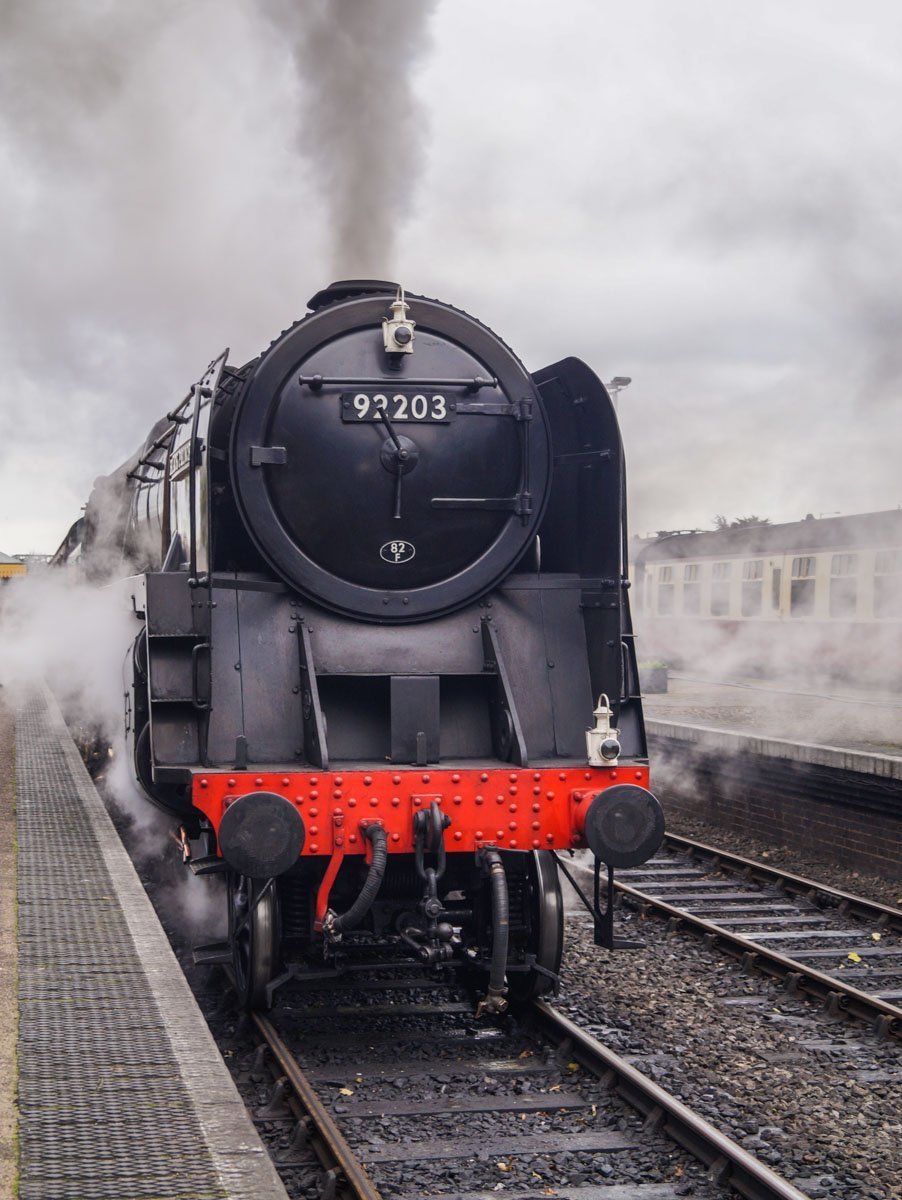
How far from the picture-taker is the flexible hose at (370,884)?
404 cm

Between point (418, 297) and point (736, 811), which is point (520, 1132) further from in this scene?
point (736, 811)

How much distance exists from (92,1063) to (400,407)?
2.63 metres

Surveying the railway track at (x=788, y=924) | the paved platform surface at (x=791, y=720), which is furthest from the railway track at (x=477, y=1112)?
the paved platform surface at (x=791, y=720)

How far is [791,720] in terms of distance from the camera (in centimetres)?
1296

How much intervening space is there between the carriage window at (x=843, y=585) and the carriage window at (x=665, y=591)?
5.44 m

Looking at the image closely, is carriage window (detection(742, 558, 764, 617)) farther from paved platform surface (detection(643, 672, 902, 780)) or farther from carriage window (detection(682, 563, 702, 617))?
carriage window (detection(682, 563, 702, 617))

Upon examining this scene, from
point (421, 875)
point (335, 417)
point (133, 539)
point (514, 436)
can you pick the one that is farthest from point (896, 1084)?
point (133, 539)

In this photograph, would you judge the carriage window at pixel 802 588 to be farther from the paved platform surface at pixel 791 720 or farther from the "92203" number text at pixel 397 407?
the "92203" number text at pixel 397 407

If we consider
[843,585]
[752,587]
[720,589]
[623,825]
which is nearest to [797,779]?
[623,825]

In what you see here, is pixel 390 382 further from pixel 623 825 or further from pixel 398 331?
pixel 623 825

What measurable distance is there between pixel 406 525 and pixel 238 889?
1.56 metres

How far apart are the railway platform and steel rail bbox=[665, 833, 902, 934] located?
16.2 inches

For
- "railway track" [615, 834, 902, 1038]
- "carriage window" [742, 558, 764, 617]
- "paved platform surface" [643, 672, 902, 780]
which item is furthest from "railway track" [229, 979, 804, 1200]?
"carriage window" [742, 558, 764, 617]

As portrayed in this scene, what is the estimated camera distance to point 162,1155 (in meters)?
2.79
